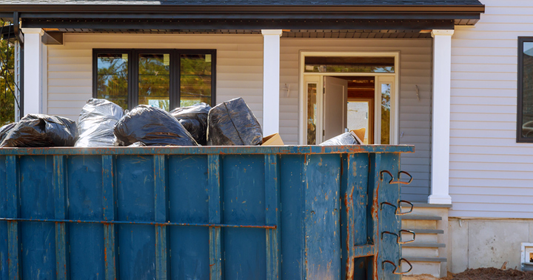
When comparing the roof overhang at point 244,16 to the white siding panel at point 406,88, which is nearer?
the roof overhang at point 244,16

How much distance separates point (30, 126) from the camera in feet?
9.80

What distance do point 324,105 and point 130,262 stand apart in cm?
614

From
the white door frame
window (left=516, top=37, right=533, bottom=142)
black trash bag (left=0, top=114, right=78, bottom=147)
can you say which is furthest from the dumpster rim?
the white door frame

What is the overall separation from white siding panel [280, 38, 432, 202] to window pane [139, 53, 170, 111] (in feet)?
7.01

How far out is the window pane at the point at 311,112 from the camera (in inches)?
326

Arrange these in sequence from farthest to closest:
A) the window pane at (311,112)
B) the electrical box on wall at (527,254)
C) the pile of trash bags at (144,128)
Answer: the window pane at (311,112), the electrical box on wall at (527,254), the pile of trash bags at (144,128)

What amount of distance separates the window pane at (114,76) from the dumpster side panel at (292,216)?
6056 mm

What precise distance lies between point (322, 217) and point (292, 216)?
0.58ft

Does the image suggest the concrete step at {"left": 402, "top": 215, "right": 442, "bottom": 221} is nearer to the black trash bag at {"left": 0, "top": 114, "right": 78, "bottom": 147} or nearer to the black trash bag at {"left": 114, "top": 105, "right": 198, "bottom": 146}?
the black trash bag at {"left": 114, "top": 105, "right": 198, "bottom": 146}

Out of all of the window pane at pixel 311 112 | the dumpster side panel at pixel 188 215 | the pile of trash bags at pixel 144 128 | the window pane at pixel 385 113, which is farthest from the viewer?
the window pane at pixel 311 112

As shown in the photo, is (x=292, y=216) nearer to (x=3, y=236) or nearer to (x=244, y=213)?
(x=244, y=213)

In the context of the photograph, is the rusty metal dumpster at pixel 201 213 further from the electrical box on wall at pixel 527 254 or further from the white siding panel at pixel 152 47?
the white siding panel at pixel 152 47

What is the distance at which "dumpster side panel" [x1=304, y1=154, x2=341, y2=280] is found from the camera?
8.08 feet

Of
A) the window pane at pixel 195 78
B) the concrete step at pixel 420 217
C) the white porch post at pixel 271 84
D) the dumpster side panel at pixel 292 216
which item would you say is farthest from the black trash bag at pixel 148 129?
the window pane at pixel 195 78
